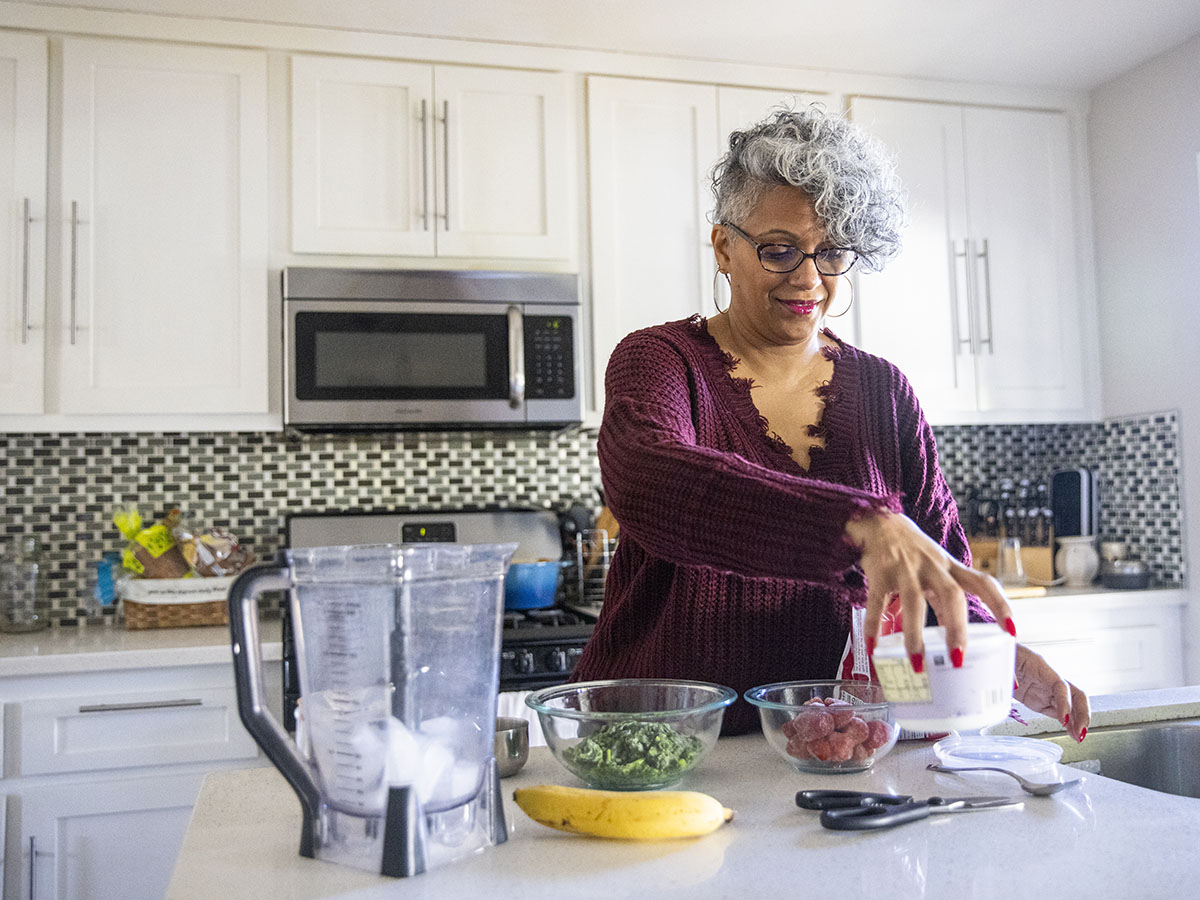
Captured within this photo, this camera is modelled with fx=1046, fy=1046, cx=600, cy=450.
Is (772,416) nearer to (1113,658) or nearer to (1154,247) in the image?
(1113,658)

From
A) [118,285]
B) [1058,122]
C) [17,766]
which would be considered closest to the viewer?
[17,766]

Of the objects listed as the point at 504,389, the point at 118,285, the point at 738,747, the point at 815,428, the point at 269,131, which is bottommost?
the point at 738,747

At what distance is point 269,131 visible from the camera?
8.26 ft

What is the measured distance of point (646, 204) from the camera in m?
2.73

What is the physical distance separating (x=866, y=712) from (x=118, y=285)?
2063 millimetres

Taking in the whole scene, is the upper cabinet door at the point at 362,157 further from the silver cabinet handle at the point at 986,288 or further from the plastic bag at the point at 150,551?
the silver cabinet handle at the point at 986,288

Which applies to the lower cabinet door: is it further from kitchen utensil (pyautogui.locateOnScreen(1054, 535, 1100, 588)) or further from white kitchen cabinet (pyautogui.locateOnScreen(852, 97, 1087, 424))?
kitchen utensil (pyautogui.locateOnScreen(1054, 535, 1100, 588))

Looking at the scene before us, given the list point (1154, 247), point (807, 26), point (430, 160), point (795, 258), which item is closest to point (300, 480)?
point (430, 160)

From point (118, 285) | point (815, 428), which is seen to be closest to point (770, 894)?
point (815, 428)

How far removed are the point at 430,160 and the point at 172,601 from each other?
4.00 feet

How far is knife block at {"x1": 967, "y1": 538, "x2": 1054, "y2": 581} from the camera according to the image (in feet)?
9.78

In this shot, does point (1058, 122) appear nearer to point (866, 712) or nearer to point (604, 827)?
point (866, 712)

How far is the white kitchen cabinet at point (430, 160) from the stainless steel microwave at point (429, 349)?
4.0 inches

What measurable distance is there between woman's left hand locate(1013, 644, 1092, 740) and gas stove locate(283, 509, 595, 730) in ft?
4.24
